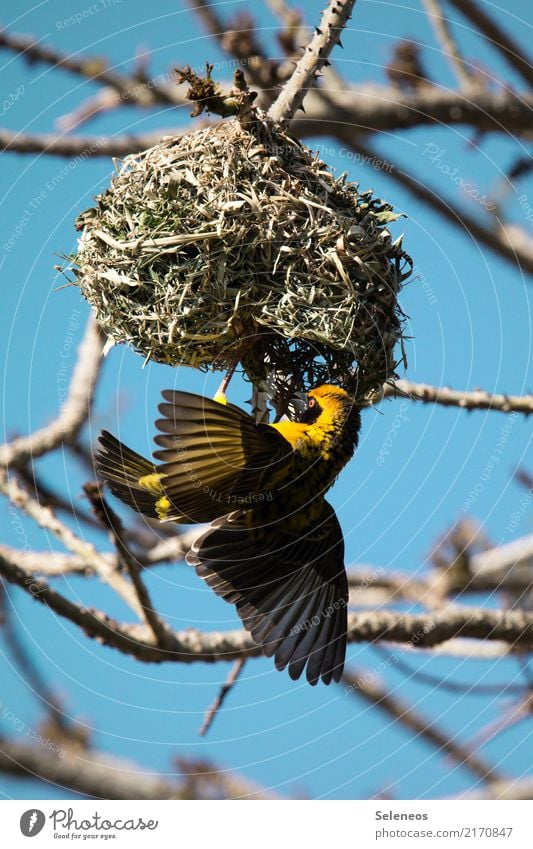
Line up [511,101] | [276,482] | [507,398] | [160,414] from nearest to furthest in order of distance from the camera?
1. [160,414]
2. [276,482]
3. [507,398]
4. [511,101]

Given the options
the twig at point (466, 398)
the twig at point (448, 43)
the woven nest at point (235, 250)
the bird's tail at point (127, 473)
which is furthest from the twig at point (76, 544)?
the twig at point (448, 43)

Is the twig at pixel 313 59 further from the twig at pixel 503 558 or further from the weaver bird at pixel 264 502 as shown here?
the twig at pixel 503 558

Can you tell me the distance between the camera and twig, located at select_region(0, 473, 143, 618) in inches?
194

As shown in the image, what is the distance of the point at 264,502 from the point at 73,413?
150 cm

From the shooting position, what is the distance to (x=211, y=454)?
169 inches

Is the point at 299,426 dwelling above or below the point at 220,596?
above

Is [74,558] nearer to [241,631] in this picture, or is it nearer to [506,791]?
[241,631]

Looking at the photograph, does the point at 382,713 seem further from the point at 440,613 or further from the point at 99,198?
the point at 99,198

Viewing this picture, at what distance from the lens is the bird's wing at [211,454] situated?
13.4 ft

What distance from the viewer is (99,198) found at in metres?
4.48

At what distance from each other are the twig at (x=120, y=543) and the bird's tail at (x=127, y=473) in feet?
1.26

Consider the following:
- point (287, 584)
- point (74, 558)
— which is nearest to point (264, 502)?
point (287, 584)
